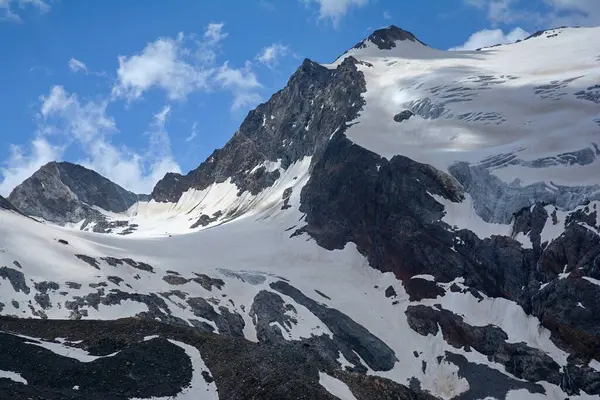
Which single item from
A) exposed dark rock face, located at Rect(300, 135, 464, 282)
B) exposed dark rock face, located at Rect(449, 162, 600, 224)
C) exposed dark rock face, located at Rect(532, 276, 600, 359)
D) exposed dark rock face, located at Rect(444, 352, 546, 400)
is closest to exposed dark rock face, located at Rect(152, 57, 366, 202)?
exposed dark rock face, located at Rect(300, 135, 464, 282)

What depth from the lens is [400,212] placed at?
103m

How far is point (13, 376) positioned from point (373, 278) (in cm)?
6853

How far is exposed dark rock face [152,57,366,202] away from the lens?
6029 inches

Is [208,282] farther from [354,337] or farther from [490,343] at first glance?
[490,343]

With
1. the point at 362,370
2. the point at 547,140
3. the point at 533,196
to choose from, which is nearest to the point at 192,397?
the point at 362,370

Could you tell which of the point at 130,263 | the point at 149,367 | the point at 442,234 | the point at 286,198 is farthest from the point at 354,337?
the point at 286,198

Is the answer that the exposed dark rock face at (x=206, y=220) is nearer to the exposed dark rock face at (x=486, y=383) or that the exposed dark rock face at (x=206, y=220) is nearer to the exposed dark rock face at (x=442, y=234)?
the exposed dark rock face at (x=442, y=234)

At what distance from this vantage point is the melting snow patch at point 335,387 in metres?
38.8

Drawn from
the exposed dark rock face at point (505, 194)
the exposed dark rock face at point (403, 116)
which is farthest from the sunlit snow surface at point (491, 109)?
the exposed dark rock face at point (505, 194)

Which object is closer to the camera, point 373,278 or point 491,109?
point 373,278

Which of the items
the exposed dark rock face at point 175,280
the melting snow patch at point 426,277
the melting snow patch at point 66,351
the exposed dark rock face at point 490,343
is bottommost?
the exposed dark rock face at point 490,343

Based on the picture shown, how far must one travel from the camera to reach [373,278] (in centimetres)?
9769

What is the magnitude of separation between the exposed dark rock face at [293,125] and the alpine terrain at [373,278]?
10.4 m

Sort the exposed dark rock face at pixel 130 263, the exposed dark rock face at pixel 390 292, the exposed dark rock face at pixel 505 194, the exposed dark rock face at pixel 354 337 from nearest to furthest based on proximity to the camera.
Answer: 1. the exposed dark rock face at pixel 354 337
2. the exposed dark rock face at pixel 130 263
3. the exposed dark rock face at pixel 505 194
4. the exposed dark rock face at pixel 390 292
